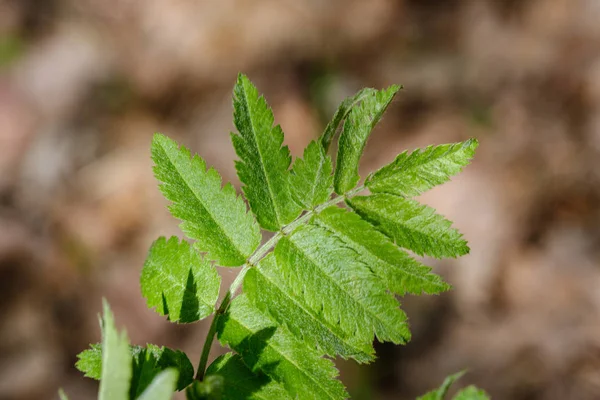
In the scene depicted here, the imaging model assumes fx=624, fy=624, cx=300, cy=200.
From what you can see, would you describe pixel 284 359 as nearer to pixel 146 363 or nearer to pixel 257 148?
pixel 146 363

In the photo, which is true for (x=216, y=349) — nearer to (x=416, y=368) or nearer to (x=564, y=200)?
(x=416, y=368)

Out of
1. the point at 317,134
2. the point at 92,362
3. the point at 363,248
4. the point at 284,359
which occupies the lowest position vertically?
the point at 284,359

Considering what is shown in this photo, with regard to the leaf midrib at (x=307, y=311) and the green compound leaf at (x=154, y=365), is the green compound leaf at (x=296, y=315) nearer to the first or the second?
the leaf midrib at (x=307, y=311)

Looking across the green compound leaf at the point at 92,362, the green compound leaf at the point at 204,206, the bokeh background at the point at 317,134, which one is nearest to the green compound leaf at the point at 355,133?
the green compound leaf at the point at 204,206

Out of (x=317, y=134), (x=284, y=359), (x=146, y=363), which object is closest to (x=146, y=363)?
(x=146, y=363)

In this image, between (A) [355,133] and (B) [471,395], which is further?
(A) [355,133]

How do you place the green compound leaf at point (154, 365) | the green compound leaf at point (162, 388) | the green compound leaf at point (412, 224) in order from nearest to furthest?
1. the green compound leaf at point (162, 388)
2. the green compound leaf at point (154, 365)
3. the green compound leaf at point (412, 224)
